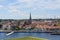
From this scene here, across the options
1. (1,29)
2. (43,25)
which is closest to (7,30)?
(1,29)

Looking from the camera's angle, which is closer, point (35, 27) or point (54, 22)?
point (35, 27)

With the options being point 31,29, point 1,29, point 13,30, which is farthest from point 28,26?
point 1,29

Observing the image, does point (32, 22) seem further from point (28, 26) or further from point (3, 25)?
point (3, 25)

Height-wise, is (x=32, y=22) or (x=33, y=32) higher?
(x=32, y=22)

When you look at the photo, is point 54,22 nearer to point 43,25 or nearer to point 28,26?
point 43,25

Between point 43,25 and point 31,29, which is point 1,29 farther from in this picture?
point 43,25

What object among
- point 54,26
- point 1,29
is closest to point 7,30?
point 1,29

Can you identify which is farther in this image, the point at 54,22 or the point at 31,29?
the point at 54,22
